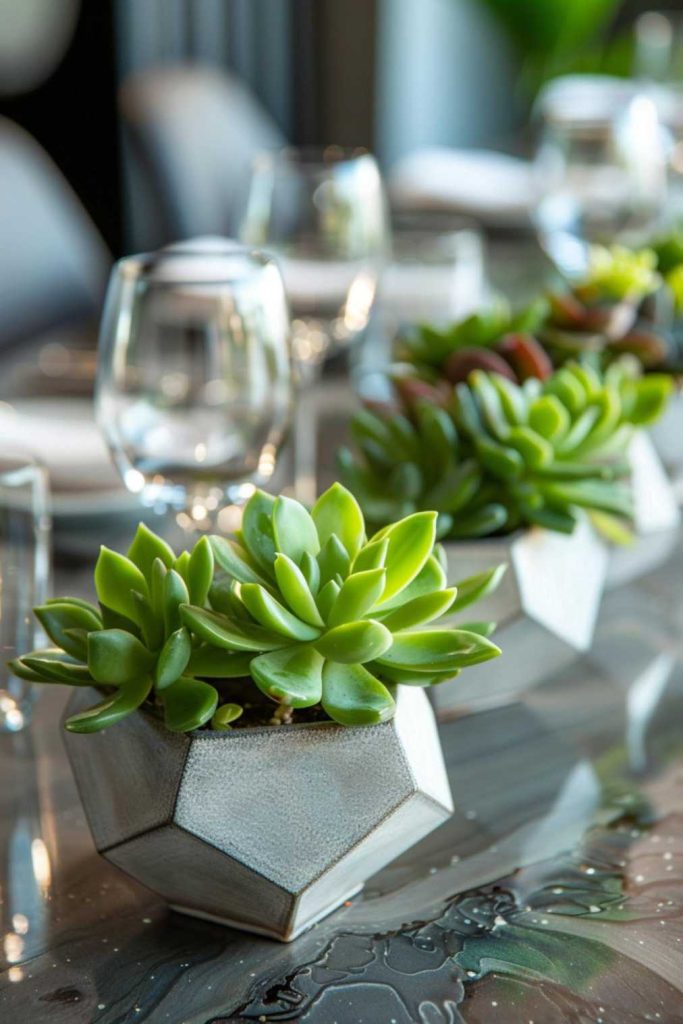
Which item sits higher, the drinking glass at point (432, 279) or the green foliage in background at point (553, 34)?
the drinking glass at point (432, 279)

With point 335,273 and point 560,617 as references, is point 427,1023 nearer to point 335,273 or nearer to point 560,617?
point 560,617

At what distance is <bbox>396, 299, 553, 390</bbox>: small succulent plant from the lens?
2.17 ft

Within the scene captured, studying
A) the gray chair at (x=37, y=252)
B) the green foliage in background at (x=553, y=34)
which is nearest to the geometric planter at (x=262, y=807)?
the gray chair at (x=37, y=252)

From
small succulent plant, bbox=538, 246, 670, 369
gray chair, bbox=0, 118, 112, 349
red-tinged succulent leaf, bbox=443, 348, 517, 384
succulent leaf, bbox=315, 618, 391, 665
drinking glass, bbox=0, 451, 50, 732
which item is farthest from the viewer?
gray chair, bbox=0, 118, 112, 349

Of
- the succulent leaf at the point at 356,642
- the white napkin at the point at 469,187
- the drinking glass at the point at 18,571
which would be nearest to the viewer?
the succulent leaf at the point at 356,642

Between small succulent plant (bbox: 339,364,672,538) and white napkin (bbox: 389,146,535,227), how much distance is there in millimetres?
931

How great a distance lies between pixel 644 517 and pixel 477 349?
0.11 metres

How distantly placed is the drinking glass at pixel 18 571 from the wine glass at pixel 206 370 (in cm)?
6

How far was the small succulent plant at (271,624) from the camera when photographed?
1.29ft

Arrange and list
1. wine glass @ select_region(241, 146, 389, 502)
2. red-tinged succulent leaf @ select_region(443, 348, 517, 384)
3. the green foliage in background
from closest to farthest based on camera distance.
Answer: red-tinged succulent leaf @ select_region(443, 348, 517, 384)
wine glass @ select_region(241, 146, 389, 502)
the green foliage in background

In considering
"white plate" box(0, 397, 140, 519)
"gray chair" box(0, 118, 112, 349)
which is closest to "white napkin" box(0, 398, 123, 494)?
"white plate" box(0, 397, 140, 519)

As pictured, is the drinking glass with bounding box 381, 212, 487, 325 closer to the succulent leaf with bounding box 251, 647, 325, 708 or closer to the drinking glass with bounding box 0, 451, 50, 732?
the drinking glass with bounding box 0, 451, 50, 732

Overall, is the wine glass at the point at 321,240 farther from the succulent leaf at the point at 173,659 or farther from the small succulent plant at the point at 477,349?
→ the succulent leaf at the point at 173,659

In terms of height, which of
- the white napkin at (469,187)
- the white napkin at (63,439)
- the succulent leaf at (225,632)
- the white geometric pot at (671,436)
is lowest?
the white napkin at (469,187)
